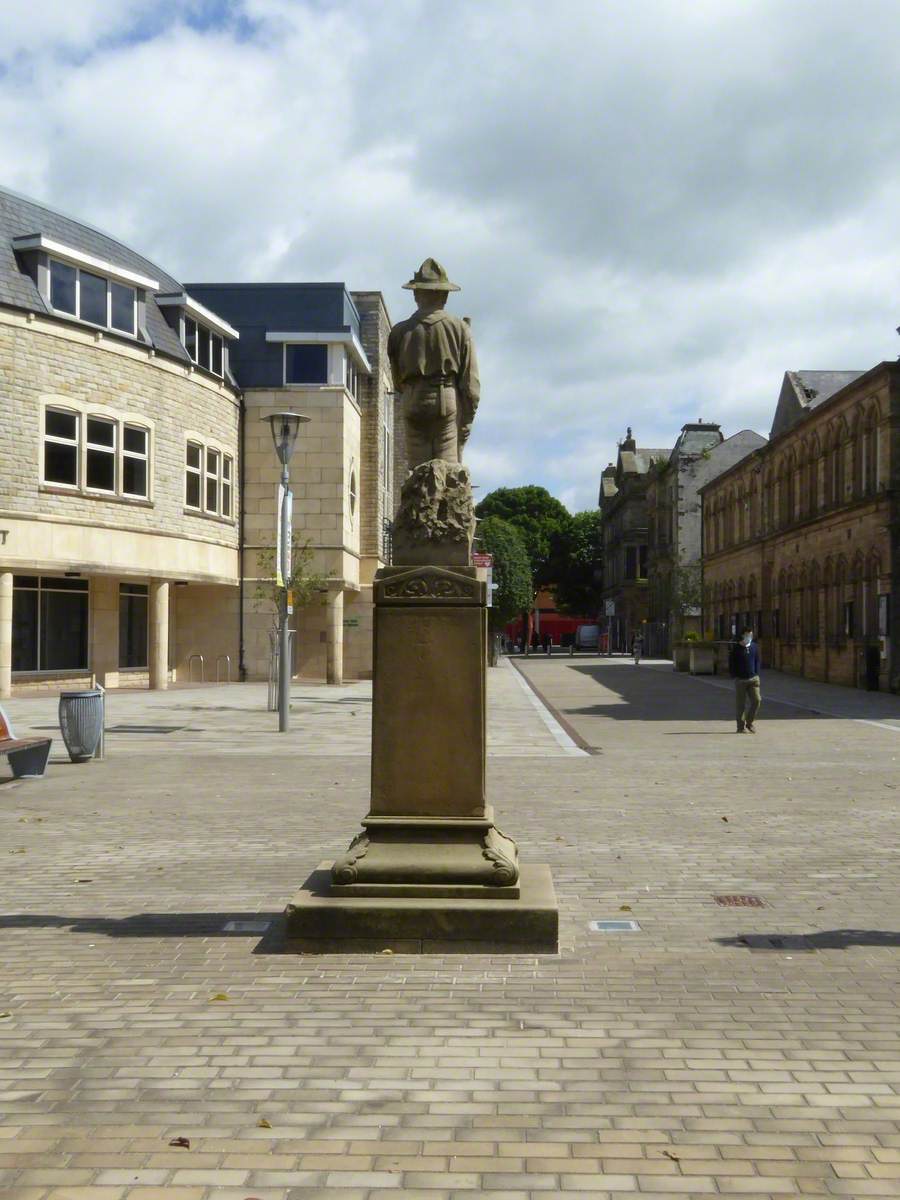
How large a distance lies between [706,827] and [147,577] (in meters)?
24.0

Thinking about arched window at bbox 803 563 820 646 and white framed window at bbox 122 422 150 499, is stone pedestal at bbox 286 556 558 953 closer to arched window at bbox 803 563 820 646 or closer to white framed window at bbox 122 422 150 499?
white framed window at bbox 122 422 150 499

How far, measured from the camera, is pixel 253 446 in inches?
1469

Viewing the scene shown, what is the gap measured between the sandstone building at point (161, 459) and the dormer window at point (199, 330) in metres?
0.06

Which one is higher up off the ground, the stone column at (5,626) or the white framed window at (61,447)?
the white framed window at (61,447)

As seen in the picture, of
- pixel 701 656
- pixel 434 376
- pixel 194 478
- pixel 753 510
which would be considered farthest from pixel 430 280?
pixel 753 510

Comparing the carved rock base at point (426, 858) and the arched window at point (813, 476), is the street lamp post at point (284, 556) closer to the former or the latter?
the carved rock base at point (426, 858)

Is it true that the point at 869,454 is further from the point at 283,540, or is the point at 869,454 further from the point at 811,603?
the point at 283,540

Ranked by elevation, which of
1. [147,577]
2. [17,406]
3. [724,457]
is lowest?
[147,577]

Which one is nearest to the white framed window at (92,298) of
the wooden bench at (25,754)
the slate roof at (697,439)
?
the wooden bench at (25,754)

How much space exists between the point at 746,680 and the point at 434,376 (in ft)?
48.3

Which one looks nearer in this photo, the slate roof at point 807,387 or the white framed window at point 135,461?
the white framed window at point 135,461

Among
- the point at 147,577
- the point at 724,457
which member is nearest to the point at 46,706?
the point at 147,577

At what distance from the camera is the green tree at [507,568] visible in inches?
2633

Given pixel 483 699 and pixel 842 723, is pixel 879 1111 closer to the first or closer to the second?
pixel 483 699
